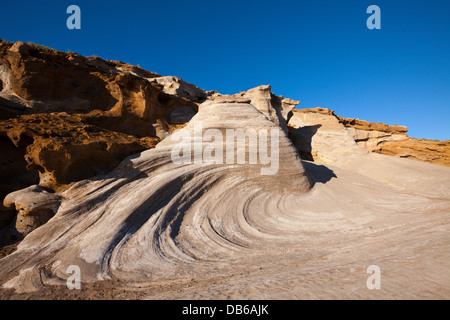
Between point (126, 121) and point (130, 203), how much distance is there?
5.67 meters

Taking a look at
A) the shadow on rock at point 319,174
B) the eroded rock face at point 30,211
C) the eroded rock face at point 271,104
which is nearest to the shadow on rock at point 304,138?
the eroded rock face at point 271,104

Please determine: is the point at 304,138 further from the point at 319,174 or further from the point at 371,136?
the point at 319,174

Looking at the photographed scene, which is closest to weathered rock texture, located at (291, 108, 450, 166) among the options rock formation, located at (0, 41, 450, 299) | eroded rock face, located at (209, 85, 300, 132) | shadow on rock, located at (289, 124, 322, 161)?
shadow on rock, located at (289, 124, 322, 161)

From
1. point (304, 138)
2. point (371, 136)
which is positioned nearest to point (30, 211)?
point (304, 138)

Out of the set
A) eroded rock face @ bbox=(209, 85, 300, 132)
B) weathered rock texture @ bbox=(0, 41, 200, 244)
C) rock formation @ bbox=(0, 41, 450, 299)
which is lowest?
rock formation @ bbox=(0, 41, 450, 299)

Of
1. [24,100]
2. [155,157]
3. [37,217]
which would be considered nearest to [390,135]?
[155,157]

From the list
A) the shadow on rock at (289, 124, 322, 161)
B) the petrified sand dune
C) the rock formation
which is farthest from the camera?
the shadow on rock at (289, 124, 322, 161)

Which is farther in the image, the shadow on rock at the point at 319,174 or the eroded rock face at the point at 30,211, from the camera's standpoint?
the shadow on rock at the point at 319,174

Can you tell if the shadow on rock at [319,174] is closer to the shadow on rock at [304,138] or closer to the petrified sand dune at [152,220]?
the petrified sand dune at [152,220]

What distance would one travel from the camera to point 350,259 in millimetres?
2322

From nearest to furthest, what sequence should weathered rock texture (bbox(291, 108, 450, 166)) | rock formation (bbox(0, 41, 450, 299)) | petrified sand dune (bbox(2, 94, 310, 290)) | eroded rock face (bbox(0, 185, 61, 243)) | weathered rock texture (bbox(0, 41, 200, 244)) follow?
rock formation (bbox(0, 41, 450, 299)), petrified sand dune (bbox(2, 94, 310, 290)), eroded rock face (bbox(0, 185, 61, 243)), weathered rock texture (bbox(0, 41, 200, 244)), weathered rock texture (bbox(291, 108, 450, 166))

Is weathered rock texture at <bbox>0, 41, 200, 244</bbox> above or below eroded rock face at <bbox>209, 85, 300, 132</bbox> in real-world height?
below

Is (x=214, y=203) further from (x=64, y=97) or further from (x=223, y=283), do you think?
(x=64, y=97)

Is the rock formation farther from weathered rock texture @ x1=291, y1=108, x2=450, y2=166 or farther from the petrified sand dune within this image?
weathered rock texture @ x1=291, y1=108, x2=450, y2=166
